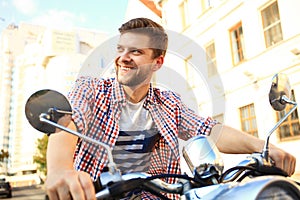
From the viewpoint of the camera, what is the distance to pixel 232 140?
877mm

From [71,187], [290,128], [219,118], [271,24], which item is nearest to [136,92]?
[219,118]

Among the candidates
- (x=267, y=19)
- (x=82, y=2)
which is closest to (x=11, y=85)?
(x=267, y=19)

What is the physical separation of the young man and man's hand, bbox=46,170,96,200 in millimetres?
44

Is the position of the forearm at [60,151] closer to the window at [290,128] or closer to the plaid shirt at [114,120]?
the plaid shirt at [114,120]

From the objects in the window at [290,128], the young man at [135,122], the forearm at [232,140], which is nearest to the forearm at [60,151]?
the young man at [135,122]

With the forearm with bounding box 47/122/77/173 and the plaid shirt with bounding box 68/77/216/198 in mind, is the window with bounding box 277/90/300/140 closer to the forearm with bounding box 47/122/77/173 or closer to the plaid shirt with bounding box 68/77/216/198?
the plaid shirt with bounding box 68/77/216/198

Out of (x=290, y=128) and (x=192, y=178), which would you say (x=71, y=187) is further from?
(x=290, y=128)

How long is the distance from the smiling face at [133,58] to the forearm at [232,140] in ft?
0.90

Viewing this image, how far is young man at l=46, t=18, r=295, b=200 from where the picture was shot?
690 mm

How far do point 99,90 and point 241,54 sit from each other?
3.76m

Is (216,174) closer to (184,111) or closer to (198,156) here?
(198,156)

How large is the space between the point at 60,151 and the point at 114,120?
18 centimetres

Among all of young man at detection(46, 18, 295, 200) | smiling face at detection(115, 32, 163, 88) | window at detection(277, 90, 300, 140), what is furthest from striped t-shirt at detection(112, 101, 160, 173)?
window at detection(277, 90, 300, 140)

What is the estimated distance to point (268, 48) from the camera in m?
4.84
